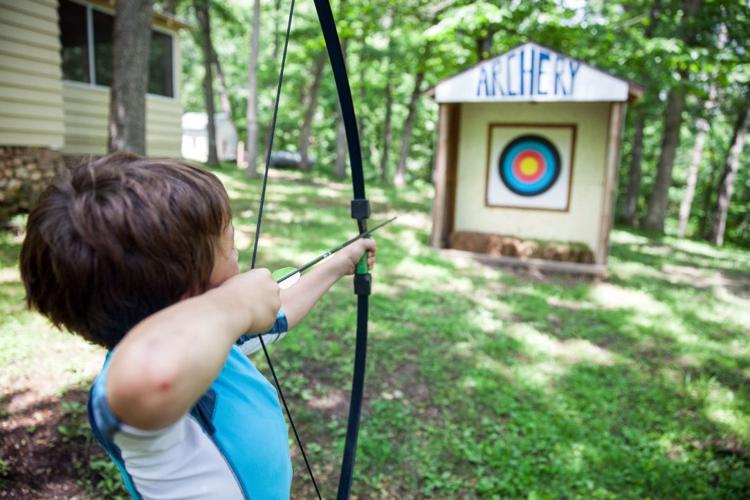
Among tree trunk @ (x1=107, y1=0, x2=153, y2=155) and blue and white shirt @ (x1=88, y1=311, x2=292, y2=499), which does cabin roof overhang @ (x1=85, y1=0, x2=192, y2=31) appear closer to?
tree trunk @ (x1=107, y1=0, x2=153, y2=155)

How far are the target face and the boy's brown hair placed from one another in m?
5.37

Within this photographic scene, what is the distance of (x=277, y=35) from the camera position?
55.0 ft

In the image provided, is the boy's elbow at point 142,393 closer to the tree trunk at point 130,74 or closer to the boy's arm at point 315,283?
the boy's arm at point 315,283

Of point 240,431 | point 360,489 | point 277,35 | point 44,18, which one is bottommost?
point 360,489

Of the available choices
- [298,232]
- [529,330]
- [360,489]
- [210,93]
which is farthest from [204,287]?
[210,93]

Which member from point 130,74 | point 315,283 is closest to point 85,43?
point 130,74

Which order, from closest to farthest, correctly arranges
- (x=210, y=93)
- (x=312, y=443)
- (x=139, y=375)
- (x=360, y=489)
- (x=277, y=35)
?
(x=139, y=375), (x=360, y=489), (x=312, y=443), (x=210, y=93), (x=277, y=35)

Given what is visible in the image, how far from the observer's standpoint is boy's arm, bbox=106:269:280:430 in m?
0.45

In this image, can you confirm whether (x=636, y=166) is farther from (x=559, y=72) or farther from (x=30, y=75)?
(x=30, y=75)

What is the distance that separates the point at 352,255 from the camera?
54.9 inches

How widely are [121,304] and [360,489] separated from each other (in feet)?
5.26

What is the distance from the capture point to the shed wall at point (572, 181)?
5.42m

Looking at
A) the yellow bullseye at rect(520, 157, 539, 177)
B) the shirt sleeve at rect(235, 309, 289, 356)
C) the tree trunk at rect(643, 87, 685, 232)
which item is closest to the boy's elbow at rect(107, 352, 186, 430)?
the shirt sleeve at rect(235, 309, 289, 356)

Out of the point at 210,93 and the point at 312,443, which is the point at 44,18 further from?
the point at 210,93
